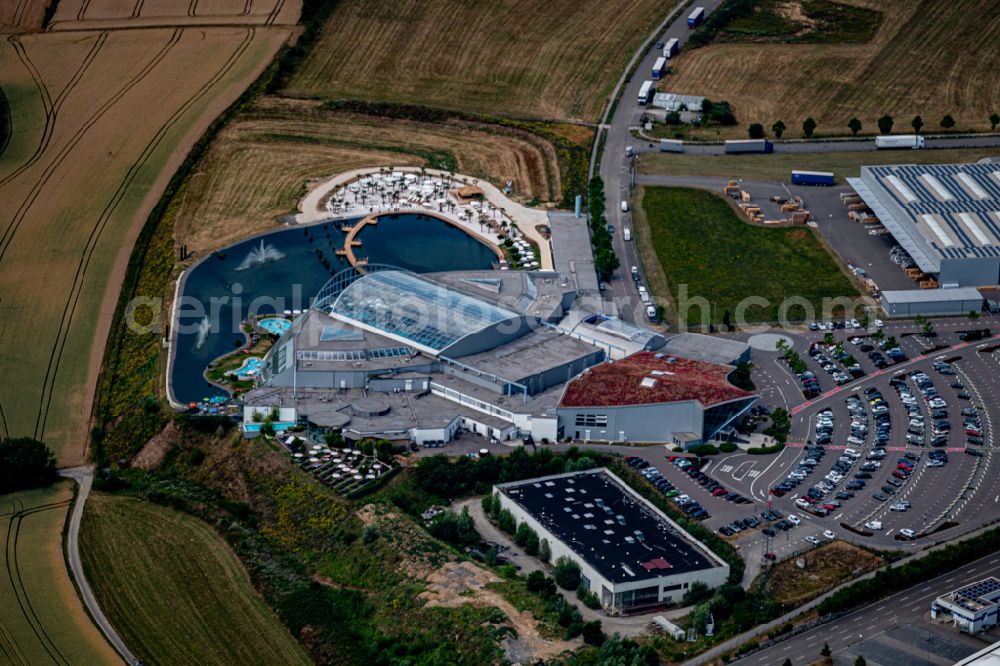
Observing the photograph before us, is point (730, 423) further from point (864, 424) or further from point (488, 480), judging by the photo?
point (488, 480)

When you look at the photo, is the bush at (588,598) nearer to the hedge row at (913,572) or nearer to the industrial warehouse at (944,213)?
the hedge row at (913,572)

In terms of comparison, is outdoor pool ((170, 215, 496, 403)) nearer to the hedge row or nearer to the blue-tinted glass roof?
the blue-tinted glass roof

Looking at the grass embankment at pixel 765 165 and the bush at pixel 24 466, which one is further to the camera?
the grass embankment at pixel 765 165

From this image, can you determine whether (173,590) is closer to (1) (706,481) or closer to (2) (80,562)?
(2) (80,562)

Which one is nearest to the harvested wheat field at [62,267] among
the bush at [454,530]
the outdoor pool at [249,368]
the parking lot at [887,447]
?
the outdoor pool at [249,368]

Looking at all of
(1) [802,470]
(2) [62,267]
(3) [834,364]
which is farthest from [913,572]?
(2) [62,267]

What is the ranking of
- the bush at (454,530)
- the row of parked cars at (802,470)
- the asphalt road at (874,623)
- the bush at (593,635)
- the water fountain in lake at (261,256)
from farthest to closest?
the water fountain in lake at (261,256) → the row of parked cars at (802,470) → the bush at (454,530) → the bush at (593,635) → the asphalt road at (874,623)

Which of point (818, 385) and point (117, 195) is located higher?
point (117, 195)

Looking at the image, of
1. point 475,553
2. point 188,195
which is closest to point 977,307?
point 475,553
